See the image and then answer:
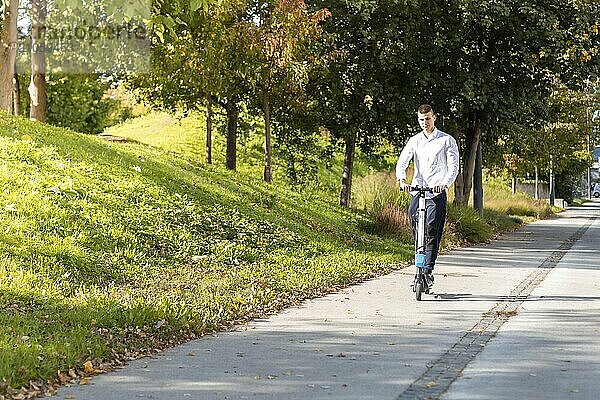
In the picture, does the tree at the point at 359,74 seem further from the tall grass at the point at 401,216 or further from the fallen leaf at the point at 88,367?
the fallen leaf at the point at 88,367

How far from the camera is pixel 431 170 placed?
10.7m

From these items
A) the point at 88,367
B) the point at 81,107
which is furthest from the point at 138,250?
the point at 81,107

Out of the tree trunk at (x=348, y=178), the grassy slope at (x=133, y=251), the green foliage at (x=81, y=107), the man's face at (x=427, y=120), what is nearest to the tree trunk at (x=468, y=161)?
the tree trunk at (x=348, y=178)

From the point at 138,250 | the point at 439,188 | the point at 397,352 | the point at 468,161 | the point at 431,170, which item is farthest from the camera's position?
the point at 468,161

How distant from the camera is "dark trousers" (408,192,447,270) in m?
10.7

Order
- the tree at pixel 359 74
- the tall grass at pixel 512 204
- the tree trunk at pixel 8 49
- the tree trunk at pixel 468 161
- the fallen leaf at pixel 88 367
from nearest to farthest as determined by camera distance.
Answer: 1. the fallen leaf at pixel 88 367
2. the tree trunk at pixel 8 49
3. the tree at pixel 359 74
4. the tree trunk at pixel 468 161
5. the tall grass at pixel 512 204

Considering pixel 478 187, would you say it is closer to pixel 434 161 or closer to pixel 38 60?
pixel 38 60

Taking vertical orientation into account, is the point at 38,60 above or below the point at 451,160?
above

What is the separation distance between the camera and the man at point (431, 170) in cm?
1065

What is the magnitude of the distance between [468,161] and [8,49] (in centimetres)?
1293

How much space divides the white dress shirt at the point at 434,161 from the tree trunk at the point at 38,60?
1478 cm

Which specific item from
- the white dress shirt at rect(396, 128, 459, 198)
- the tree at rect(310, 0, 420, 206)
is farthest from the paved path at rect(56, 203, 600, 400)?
the tree at rect(310, 0, 420, 206)

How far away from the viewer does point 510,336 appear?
843 cm

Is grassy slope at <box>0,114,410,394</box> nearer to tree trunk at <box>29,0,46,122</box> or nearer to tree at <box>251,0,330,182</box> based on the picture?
tree at <box>251,0,330,182</box>
